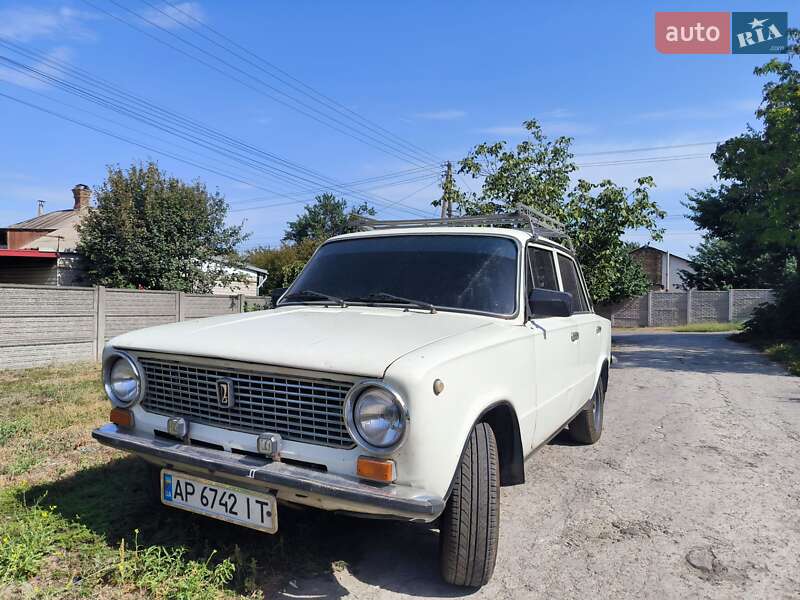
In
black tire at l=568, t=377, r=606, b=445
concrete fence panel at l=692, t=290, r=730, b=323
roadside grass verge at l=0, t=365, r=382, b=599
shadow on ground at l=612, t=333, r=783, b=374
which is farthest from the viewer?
concrete fence panel at l=692, t=290, r=730, b=323

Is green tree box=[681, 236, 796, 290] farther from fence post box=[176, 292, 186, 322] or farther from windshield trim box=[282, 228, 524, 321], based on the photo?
windshield trim box=[282, 228, 524, 321]

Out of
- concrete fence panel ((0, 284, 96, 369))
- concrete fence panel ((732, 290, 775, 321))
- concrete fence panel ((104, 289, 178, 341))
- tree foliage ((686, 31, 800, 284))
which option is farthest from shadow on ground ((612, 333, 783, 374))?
concrete fence panel ((732, 290, 775, 321))

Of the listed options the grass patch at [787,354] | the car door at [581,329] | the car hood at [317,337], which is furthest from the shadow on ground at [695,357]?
the car hood at [317,337]

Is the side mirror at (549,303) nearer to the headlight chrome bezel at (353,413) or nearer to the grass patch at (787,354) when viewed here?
the headlight chrome bezel at (353,413)

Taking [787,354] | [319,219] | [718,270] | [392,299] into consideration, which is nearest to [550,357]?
[392,299]

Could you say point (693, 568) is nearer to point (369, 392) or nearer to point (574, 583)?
point (574, 583)

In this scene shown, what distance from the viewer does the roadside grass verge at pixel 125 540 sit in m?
2.65

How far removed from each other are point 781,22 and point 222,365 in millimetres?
15980

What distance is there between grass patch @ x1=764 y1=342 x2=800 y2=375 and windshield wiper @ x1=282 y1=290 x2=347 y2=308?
10.6m

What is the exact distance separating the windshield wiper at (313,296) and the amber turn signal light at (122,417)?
128 cm

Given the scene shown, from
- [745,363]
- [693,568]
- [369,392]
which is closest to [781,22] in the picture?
[745,363]

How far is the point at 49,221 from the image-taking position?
96.8 feet

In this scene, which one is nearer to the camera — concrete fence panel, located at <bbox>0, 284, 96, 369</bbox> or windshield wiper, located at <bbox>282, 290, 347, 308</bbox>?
windshield wiper, located at <bbox>282, 290, 347, 308</bbox>

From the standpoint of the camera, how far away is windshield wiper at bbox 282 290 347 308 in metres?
3.60
